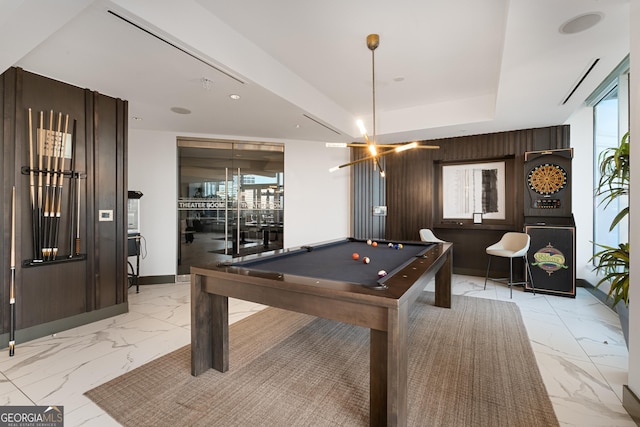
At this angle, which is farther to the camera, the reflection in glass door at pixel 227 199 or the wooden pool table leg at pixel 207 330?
the reflection in glass door at pixel 227 199

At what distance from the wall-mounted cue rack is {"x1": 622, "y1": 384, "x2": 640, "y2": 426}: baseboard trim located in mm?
4733

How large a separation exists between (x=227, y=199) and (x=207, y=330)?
11.5 feet

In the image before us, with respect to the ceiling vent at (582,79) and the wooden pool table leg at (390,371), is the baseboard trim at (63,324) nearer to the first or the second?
the wooden pool table leg at (390,371)

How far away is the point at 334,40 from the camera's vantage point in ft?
9.91

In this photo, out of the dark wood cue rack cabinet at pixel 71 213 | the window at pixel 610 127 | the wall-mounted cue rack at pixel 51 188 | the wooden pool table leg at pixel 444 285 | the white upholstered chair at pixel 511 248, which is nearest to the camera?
the dark wood cue rack cabinet at pixel 71 213

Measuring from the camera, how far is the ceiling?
7.01 feet

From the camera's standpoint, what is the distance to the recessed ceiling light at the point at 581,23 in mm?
2111

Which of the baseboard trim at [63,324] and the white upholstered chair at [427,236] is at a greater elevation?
the white upholstered chair at [427,236]

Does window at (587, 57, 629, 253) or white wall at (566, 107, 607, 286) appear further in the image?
white wall at (566, 107, 607, 286)

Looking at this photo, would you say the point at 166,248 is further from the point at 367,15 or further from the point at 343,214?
the point at 367,15

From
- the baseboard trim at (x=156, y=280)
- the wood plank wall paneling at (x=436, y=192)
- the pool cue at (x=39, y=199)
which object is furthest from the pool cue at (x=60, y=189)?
the wood plank wall paneling at (x=436, y=192)

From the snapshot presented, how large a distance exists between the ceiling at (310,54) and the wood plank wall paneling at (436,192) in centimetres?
38

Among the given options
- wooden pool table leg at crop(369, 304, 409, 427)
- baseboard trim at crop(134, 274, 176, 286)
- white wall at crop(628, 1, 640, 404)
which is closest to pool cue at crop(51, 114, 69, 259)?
baseboard trim at crop(134, 274, 176, 286)

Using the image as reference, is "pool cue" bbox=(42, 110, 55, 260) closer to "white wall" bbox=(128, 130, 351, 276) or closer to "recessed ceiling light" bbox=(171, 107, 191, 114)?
"recessed ceiling light" bbox=(171, 107, 191, 114)
